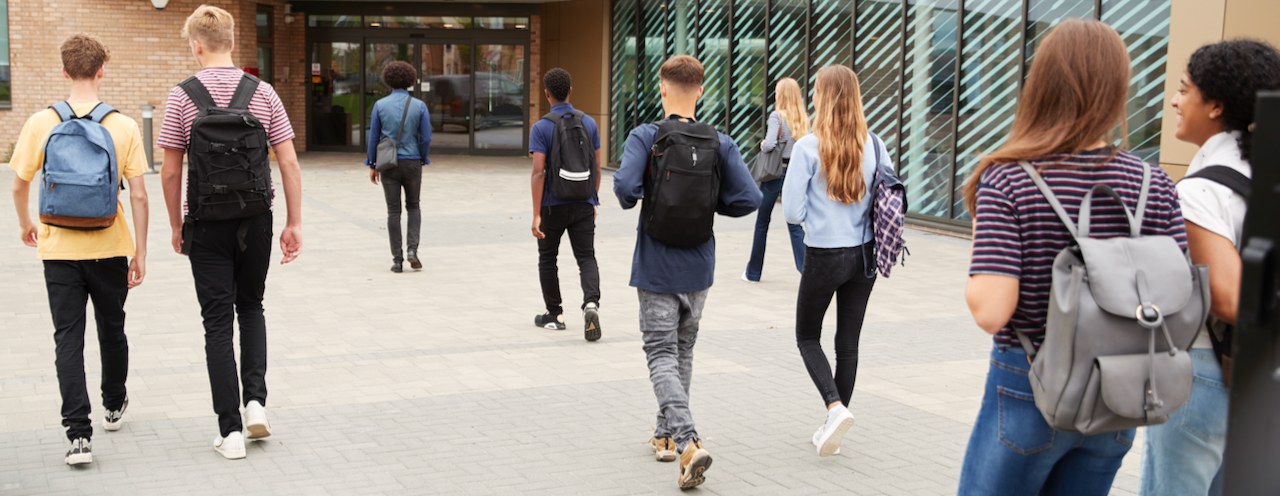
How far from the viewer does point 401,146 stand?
35.4ft

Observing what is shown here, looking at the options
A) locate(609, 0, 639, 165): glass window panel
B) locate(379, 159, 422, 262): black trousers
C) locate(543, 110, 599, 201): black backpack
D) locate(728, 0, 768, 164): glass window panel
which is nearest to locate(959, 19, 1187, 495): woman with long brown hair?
locate(543, 110, 599, 201): black backpack

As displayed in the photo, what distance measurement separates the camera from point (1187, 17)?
11.3 meters

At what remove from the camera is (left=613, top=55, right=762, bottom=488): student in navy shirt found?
496cm

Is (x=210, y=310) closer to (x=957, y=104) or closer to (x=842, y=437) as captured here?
(x=842, y=437)

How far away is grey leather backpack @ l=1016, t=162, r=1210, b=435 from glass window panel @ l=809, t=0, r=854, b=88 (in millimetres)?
13755

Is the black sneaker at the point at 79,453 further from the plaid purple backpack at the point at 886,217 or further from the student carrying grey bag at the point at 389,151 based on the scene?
the student carrying grey bag at the point at 389,151

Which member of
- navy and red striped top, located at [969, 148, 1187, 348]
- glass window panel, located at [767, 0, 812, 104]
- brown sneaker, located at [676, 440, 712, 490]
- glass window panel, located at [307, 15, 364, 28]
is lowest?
brown sneaker, located at [676, 440, 712, 490]

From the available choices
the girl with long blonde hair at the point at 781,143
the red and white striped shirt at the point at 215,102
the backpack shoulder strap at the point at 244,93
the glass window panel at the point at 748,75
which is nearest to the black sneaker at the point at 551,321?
the girl with long blonde hair at the point at 781,143

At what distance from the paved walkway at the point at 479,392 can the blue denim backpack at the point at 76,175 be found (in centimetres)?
99

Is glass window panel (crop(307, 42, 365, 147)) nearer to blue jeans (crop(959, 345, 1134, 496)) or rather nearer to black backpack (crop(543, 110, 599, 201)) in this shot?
black backpack (crop(543, 110, 599, 201))

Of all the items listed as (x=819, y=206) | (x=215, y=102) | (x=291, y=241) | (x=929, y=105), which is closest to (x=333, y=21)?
(x=929, y=105)

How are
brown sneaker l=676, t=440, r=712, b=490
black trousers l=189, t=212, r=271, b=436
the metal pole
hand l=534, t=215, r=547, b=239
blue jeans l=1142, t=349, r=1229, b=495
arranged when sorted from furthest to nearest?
the metal pole → hand l=534, t=215, r=547, b=239 → black trousers l=189, t=212, r=271, b=436 → brown sneaker l=676, t=440, r=712, b=490 → blue jeans l=1142, t=349, r=1229, b=495

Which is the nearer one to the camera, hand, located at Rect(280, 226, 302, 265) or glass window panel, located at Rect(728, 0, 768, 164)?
hand, located at Rect(280, 226, 302, 265)

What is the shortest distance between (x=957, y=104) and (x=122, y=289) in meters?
10.9
